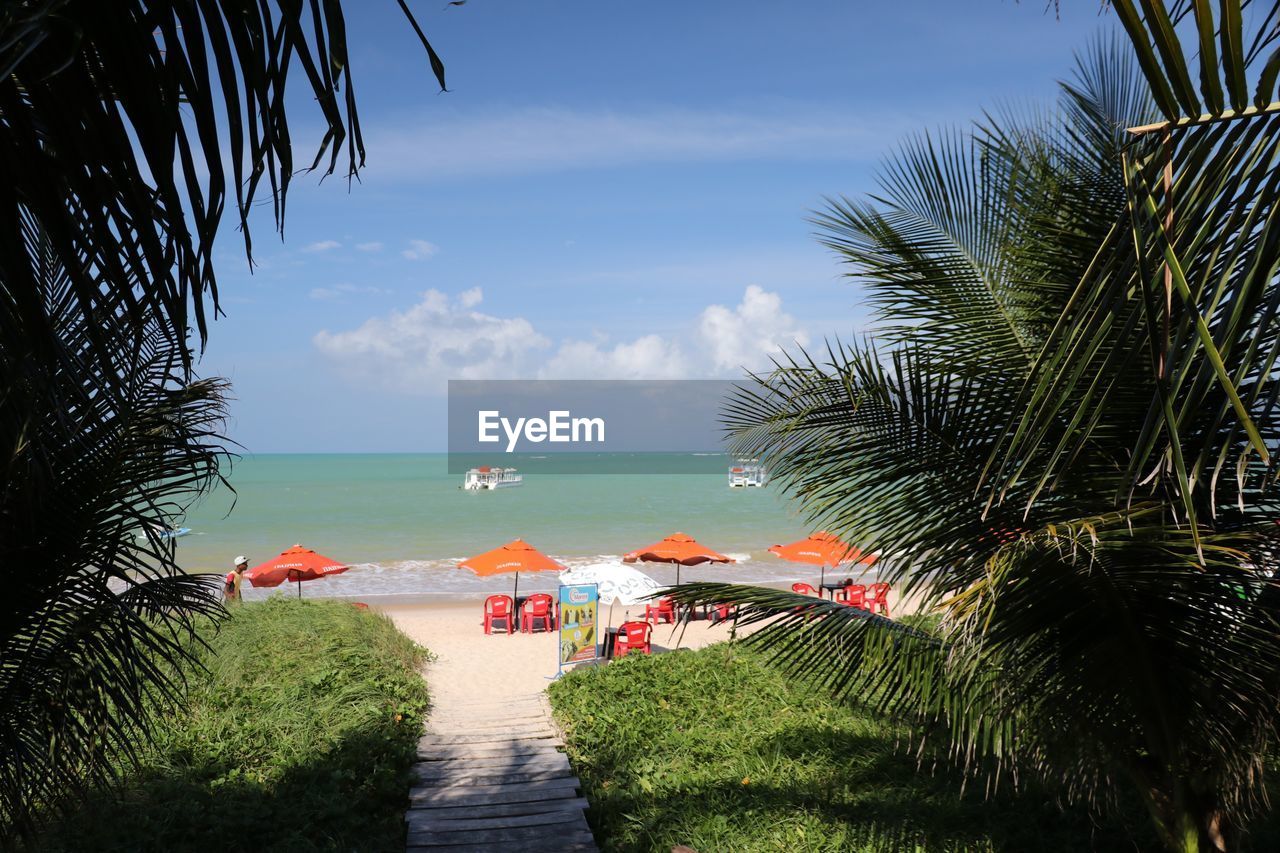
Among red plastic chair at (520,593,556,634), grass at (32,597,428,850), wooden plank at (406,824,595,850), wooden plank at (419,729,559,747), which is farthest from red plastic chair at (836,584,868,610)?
wooden plank at (406,824,595,850)

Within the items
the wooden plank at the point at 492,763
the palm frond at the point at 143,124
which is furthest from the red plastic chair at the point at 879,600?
the palm frond at the point at 143,124

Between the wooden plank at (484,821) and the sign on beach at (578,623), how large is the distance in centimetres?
597

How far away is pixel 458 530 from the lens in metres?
50.6

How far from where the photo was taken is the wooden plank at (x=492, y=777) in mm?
8172

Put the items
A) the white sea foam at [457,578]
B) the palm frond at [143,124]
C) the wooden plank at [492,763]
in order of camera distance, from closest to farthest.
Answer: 1. the palm frond at [143,124]
2. the wooden plank at [492,763]
3. the white sea foam at [457,578]

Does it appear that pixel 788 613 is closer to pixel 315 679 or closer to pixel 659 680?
pixel 659 680

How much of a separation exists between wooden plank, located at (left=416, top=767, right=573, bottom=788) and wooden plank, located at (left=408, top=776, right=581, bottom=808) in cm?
9

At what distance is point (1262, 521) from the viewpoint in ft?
13.8

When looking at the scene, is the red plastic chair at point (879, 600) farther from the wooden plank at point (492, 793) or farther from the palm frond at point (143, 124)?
the palm frond at point (143, 124)

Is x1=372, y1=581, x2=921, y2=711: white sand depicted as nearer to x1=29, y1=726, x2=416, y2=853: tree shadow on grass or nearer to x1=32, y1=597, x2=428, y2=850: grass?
x1=32, y1=597, x2=428, y2=850: grass

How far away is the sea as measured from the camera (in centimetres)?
3044

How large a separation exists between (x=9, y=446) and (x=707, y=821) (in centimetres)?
564

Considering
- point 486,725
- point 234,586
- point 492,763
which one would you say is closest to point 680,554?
point 234,586

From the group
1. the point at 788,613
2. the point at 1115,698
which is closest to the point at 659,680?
the point at 788,613
